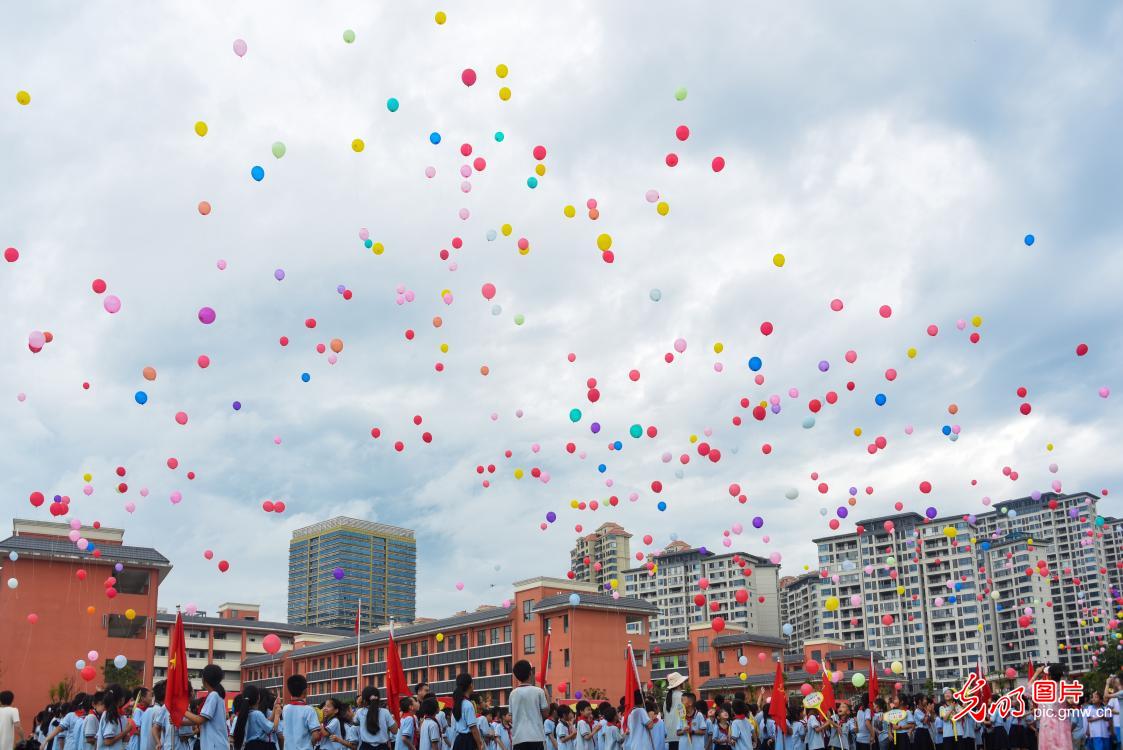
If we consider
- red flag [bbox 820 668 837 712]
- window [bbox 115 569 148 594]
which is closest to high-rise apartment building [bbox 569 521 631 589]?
window [bbox 115 569 148 594]

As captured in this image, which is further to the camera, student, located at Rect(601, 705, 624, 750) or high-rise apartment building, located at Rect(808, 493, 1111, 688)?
high-rise apartment building, located at Rect(808, 493, 1111, 688)

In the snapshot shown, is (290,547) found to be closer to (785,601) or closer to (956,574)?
(785,601)

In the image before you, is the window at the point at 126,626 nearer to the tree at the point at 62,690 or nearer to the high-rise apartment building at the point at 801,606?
the tree at the point at 62,690

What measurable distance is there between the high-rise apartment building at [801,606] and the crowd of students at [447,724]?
7339cm

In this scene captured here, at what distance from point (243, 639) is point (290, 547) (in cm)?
6125

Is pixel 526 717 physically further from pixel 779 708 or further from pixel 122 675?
pixel 122 675

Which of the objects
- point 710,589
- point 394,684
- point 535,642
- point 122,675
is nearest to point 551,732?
point 394,684

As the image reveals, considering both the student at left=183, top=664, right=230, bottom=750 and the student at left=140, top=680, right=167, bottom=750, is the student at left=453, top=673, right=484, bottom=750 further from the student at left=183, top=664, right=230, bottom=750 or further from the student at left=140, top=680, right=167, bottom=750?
the student at left=140, top=680, right=167, bottom=750

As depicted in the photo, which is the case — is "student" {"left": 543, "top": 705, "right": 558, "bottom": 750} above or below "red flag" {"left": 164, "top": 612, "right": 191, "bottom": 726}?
below

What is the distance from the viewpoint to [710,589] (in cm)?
8400

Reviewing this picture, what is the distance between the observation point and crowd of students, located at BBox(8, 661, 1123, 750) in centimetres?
753

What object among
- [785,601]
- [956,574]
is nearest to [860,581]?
[956,574]

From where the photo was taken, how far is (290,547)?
396 feet

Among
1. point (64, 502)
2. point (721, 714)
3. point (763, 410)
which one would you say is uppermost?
point (763, 410)
